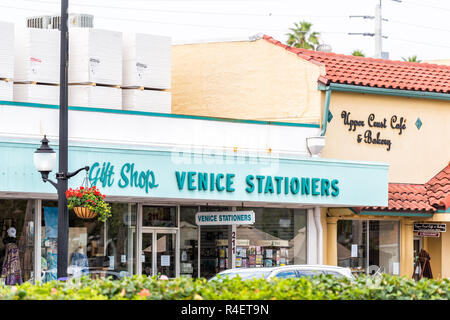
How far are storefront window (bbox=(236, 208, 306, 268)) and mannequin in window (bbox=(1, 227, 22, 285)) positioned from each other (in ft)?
20.4

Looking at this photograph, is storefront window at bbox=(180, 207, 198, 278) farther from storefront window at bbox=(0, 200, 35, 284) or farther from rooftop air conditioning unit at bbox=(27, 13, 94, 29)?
rooftop air conditioning unit at bbox=(27, 13, 94, 29)

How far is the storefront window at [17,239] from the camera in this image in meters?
20.1

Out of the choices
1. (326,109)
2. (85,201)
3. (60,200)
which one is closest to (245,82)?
(326,109)

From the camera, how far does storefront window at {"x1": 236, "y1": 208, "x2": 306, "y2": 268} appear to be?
947 inches

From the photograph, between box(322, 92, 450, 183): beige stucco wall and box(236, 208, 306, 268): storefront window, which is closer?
box(236, 208, 306, 268): storefront window

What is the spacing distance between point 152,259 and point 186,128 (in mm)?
3549

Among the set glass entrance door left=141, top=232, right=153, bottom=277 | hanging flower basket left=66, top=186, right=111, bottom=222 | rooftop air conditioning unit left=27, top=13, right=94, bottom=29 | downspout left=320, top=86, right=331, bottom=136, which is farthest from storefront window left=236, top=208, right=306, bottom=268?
hanging flower basket left=66, top=186, right=111, bottom=222

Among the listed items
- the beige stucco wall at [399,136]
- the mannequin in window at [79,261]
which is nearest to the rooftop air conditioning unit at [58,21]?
the mannequin in window at [79,261]

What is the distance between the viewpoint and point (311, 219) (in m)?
24.5

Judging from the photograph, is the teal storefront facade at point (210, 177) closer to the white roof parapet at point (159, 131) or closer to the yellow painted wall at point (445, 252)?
the white roof parapet at point (159, 131)

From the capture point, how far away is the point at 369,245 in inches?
1022

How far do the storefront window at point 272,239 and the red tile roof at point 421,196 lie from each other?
73.3 inches

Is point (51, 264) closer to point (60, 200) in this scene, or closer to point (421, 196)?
point (60, 200)
